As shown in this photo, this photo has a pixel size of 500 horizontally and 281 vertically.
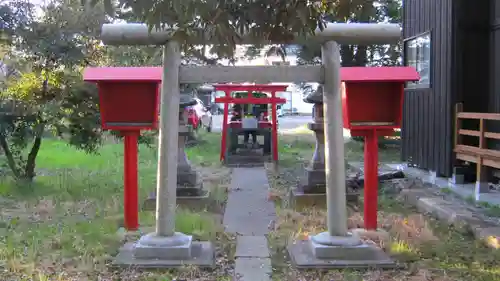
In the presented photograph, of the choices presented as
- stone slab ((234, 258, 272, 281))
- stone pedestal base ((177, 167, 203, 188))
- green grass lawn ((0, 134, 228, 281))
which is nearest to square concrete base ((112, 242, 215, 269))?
green grass lawn ((0, 134, 228, 281))

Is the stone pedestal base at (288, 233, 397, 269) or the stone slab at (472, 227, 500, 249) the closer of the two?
the stone pedestal base at (288, 233, 397, 269)

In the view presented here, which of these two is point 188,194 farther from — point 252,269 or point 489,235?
point 489,235

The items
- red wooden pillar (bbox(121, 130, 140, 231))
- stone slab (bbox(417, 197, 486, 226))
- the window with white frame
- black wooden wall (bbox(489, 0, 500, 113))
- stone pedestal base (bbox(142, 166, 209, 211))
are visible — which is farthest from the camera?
the window with white frame

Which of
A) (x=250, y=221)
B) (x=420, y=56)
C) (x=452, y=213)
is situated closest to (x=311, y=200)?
(x=250, y=221)

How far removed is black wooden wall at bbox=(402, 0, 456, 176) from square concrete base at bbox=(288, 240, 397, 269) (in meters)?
4.06

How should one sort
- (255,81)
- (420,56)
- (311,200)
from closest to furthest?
(255,81) < (311,200) < (420,56)

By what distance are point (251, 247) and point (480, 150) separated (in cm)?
348

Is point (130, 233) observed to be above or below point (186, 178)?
below

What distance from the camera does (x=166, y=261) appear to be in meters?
5.01

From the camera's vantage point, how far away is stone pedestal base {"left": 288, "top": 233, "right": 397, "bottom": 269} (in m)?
5.00

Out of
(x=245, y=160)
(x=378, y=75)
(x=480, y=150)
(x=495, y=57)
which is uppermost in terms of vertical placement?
(x=495, y=57)

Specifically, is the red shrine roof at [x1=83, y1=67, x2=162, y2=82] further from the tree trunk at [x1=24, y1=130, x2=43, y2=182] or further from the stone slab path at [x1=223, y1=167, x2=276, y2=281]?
the tree trunk at [x1=24, y1=130, x2=43, y2=182]

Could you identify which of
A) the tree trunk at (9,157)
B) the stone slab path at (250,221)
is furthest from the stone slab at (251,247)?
the tree trunk at (9,157)

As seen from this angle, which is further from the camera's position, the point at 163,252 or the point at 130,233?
the point at 130,233
